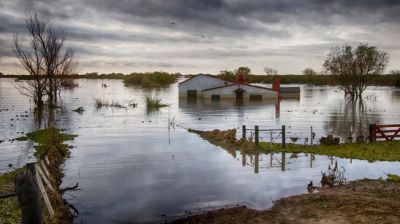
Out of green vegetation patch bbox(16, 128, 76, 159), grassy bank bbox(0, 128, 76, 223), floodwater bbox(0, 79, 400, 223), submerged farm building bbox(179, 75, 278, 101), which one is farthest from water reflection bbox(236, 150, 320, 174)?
submerged farm building bbox(179, 75, 278, 101)

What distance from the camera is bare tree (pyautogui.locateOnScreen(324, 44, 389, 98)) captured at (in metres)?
85.4

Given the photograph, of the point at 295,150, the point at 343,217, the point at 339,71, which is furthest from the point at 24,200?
the point at 339,71

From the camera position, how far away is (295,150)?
26.5 m

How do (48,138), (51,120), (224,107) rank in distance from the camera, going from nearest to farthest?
(48,138), (51,120), (224,107)

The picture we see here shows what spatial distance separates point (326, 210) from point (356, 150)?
13.0 meters

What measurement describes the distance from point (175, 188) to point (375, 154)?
1271 cm

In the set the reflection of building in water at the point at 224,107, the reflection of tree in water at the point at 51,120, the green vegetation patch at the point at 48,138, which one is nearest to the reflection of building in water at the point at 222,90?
the reflection of building in water at the point at 224,107

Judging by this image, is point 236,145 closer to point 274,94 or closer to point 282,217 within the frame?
point 282,217

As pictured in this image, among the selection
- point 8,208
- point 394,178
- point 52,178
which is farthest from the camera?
point 394,178

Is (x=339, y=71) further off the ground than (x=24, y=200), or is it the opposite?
(x=339, y=71)

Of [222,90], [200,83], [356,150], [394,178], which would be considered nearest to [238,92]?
[222,90]

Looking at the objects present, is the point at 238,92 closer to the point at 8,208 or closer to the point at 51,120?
the point at 51,120

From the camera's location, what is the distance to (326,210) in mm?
13891

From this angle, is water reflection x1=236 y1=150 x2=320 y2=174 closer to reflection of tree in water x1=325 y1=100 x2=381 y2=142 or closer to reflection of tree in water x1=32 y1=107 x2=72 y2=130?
reflection of tree in water x1=325 y1=100 x2=381 y2=142
